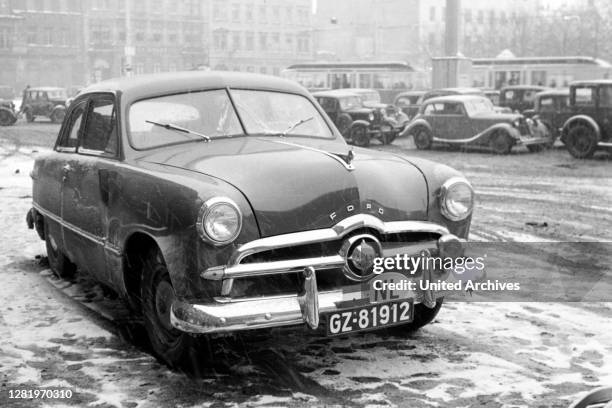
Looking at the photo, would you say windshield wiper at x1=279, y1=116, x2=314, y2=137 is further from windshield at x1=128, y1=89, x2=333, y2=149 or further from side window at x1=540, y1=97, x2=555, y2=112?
side window at x1=540, y1=97, x2=555, y2=112

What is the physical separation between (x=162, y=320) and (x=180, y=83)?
5.64 ft

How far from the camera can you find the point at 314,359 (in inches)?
184

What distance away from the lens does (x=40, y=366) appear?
454cm

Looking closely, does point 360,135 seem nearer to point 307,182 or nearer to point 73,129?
point 73,129

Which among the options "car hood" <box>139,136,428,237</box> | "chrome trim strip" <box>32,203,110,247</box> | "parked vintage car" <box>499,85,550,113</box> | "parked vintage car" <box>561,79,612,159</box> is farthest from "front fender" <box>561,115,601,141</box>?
"car hood" <box>139,136,428,237</box>

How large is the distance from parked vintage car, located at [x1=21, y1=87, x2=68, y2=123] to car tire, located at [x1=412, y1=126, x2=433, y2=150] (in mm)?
17918

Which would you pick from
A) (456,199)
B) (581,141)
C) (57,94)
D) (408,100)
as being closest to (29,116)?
(57,94)

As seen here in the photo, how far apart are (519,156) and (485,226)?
33.4 ft

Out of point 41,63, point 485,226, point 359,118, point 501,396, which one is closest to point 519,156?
point 359,118

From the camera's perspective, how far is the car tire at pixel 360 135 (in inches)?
885

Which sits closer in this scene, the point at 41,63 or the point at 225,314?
the point at 225,314

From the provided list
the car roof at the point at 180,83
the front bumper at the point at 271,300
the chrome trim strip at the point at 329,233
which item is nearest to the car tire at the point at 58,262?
the car roof at the point at 180,83

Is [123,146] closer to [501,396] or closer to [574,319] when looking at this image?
[501,396]

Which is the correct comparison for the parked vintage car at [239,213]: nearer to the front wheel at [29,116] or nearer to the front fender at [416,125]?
the front fender at [416,125]
